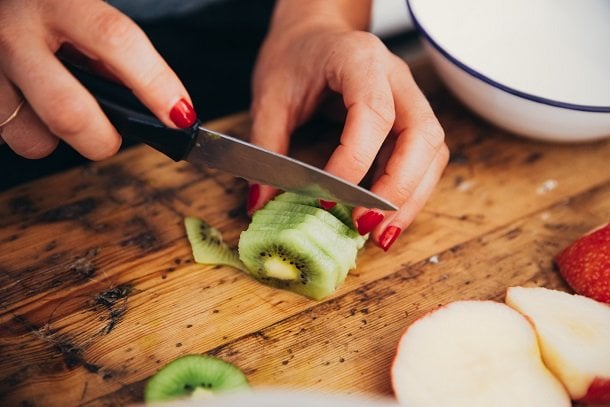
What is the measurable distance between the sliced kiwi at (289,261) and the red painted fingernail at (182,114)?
257 millimetres

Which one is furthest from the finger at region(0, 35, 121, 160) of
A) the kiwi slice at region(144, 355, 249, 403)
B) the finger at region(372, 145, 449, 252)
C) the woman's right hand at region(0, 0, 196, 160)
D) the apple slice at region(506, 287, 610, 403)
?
the apple slice at region(506, 287, 610, 403)

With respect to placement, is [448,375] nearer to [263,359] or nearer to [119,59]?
[263,359]

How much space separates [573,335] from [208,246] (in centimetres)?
73

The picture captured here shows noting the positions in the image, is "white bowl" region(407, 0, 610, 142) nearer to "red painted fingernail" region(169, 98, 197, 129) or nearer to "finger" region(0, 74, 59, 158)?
"red painted fingernail" region(169, 98, 197, 129)

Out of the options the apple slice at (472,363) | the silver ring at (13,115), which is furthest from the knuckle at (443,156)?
the silver ring at (13,115)

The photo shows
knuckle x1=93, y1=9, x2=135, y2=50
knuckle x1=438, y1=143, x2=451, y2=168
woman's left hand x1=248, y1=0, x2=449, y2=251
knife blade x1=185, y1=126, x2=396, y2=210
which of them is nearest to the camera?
knuckle x1=93, y1=9, x2=135, y2=50

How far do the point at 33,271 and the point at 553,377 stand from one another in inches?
40.0

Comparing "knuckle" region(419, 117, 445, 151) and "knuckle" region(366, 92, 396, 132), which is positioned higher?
"knuckle" region(366, 92, 396, 132)

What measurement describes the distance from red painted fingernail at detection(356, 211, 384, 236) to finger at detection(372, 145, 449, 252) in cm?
6

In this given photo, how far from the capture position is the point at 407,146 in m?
1.29

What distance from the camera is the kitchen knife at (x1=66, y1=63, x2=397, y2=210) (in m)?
1.13

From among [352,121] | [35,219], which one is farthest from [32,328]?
[352,121]

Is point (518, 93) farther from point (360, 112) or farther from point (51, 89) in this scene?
point (51, 89)

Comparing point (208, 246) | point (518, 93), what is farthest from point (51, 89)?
point (518, 93)
